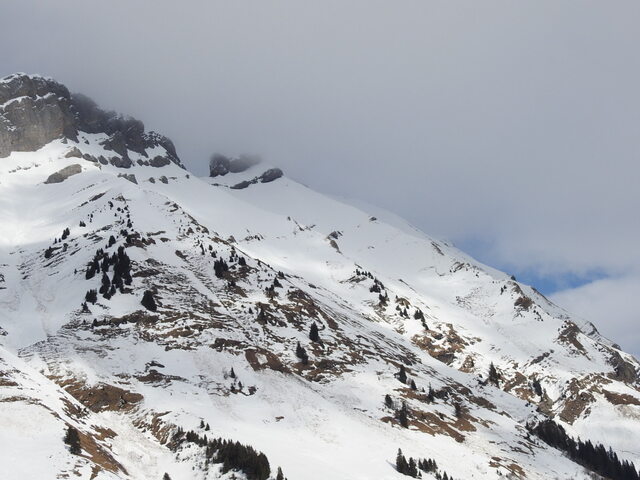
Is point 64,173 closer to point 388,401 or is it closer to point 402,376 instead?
point 402,376

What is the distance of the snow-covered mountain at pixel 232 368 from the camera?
45062 mm

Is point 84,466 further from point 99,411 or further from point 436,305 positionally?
point 436,305

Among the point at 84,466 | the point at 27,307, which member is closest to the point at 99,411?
the point at 84,466

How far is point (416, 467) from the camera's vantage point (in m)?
51.7

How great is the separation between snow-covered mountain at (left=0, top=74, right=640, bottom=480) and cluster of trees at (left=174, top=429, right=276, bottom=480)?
18 centimetres

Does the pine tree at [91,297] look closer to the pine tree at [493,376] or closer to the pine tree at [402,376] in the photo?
the pine tree at [402,376]

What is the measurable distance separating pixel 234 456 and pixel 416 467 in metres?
19.1

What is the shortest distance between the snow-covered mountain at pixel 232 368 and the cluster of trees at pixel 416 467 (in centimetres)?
29

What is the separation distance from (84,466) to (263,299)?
6814 cm

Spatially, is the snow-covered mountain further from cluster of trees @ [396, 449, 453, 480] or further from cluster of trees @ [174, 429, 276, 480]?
cluster of trees @ [396, 449, 453, 480]

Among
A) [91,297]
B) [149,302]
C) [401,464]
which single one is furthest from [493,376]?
[91,297]

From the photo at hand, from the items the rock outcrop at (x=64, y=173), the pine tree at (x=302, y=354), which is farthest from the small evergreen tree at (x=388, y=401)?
the rock outcrop at (x=64, y=173)

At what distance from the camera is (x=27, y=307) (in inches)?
3123

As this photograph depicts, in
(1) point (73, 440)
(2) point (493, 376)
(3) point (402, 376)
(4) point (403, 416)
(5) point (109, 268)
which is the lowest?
(2) point (493, 376)
